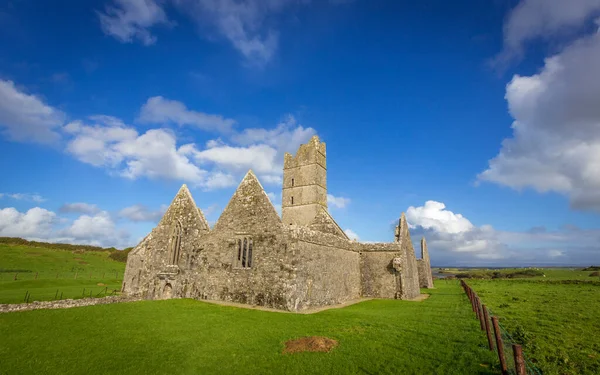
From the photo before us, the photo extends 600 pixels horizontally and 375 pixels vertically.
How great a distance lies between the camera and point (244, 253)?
20.4 metres

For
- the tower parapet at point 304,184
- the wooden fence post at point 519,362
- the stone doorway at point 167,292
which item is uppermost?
the tower parapet at point 304,184

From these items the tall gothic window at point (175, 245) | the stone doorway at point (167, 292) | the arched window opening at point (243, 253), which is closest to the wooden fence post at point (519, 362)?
the arched window opening at point (243, 253)

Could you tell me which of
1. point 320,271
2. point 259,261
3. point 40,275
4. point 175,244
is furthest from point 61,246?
point 320,271

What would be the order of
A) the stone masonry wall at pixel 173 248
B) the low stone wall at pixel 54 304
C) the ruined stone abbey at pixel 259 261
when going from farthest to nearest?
the stone masonry wall at pixel 173 248
the ruined stone abbey at pixel 259 261
the low stone wall at pixel 54 304

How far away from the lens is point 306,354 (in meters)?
9.03

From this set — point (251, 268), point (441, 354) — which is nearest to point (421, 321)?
point (441, 354)

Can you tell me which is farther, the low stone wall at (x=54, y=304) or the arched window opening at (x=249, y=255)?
the arched window opening at (x=249, y=255)

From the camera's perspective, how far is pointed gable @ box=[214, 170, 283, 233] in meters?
19.9

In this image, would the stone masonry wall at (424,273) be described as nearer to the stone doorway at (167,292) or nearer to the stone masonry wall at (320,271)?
the stone masonry wall at (320,271)

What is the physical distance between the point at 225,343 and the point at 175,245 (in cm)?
1469

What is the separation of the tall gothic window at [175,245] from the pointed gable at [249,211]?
3.48 metres

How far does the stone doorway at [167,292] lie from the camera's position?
22.2m

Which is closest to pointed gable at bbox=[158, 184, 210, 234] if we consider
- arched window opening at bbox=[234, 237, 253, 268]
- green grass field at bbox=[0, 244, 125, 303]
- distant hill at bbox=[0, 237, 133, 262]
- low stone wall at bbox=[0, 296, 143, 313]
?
arched window opening at bbox=[234, 237, 253, 268]

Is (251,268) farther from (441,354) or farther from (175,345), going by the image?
(441,354)
